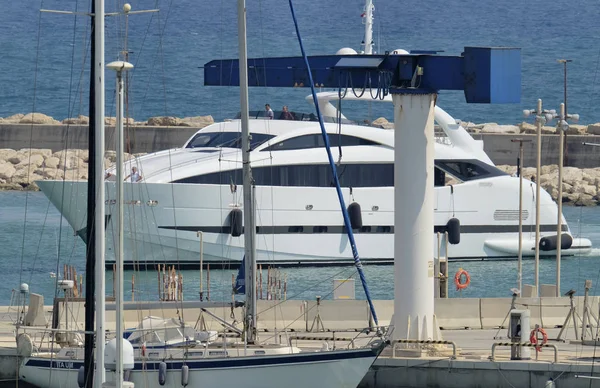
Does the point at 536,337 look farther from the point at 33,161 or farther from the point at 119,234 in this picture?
the point at 33,161

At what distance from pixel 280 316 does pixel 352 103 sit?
3646 inches

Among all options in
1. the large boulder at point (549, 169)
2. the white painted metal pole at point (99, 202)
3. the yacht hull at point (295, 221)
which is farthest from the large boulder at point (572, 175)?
the white painted metal pole at point (99, 202)

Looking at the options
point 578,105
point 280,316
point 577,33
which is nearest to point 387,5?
point 577,33

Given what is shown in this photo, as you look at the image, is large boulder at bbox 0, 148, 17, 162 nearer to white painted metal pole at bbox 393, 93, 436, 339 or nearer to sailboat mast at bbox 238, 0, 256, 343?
sailboat mast at bbox 238, 0, 256, 343

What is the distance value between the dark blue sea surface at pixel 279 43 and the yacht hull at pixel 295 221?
53835 mm

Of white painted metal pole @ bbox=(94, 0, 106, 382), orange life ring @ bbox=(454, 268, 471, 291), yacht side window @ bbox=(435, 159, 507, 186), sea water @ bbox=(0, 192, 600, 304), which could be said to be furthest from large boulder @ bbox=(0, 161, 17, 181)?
white painted metal pole @ bbox=(94, 0, 106, 382)

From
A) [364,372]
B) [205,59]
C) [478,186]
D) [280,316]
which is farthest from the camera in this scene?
[205,59]

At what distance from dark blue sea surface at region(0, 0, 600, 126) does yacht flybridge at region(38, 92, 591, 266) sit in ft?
177

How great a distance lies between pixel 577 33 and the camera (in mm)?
149875

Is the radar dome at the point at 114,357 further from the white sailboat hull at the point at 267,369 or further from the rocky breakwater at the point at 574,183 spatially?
the rocky breakwater at the point at 574,183

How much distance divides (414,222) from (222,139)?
21526 mm

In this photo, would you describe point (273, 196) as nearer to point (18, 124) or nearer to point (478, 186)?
point (478, 186)

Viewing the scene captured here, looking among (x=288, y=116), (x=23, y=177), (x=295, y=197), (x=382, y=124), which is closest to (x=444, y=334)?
(x=295, y=197)

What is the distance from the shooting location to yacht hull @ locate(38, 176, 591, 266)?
154 feet
